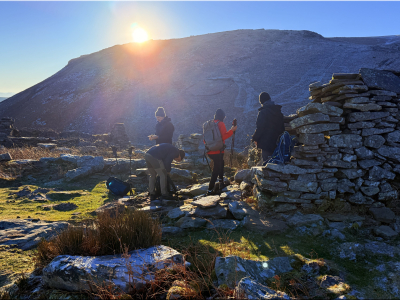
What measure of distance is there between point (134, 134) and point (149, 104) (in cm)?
732

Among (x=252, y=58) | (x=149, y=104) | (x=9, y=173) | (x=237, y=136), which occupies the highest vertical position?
(x=252, y=58)

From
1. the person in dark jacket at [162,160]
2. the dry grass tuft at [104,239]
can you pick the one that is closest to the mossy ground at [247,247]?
the dry grass tuft at [104,239]

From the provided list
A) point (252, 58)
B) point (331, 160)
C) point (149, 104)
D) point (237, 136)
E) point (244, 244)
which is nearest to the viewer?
point (244, 244)

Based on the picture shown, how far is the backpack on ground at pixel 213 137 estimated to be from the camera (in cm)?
616

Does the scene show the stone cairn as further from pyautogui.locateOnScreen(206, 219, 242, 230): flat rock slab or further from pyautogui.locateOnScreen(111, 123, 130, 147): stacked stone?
pyautogui.locateOnScreen(111, 123, 130, 147): stacked stone

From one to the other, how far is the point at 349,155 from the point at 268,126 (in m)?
1.75

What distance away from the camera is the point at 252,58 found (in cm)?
4250

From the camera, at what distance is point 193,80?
39.8 metres

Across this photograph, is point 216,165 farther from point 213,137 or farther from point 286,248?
point 286,248

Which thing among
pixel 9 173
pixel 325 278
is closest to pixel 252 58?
pixel 9 173

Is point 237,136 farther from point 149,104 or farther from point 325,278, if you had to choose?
point 325,278

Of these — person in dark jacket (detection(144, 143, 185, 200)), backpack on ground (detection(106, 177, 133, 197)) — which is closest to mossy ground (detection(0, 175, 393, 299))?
backpack on ground (detection(106, 177, 133, 197))

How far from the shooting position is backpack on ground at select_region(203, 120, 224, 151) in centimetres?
616

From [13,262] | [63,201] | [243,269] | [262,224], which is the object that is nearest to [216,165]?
[262,224]
